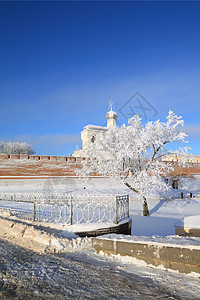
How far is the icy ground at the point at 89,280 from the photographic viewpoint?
2463 millimetres

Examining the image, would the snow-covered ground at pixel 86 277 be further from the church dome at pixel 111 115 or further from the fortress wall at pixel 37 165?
the church dome at pixel 111 115

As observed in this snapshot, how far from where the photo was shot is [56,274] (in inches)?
121

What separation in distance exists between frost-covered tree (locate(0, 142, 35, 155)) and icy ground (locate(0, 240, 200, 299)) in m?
39.5

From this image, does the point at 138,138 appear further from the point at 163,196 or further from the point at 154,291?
the point at 154,291

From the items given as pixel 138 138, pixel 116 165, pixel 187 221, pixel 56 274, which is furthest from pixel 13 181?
pixel 56 274

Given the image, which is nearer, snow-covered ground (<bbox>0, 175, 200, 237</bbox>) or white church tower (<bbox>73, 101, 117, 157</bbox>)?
snow-covered ground (<bbox>0, 175, 200, 237</bbox>)

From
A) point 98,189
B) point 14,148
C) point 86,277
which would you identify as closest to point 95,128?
point 14,148

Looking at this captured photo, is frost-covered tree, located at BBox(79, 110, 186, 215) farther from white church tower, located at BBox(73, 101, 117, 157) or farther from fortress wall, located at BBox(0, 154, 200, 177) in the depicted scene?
white church tower, located at BBox(73, 101, 117, 157)

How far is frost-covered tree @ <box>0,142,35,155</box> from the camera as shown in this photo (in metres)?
40.6

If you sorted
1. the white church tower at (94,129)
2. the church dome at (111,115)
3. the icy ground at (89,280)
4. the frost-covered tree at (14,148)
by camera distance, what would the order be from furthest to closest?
1. the church dome at (111,115)
2. the white church tower at (94,129)
3. the frost-covered tree at (14,148)
4. the icy ground at (89,280)

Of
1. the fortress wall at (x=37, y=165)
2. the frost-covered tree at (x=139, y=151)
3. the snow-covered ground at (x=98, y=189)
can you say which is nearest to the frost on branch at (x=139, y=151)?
the frost-covered tree at (x=139, y=151)

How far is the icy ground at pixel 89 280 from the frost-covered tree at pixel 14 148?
39.5 metres

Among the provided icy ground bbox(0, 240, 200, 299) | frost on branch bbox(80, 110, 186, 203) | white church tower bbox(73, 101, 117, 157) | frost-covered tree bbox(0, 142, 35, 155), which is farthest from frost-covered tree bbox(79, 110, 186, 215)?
frost-covered tree bbox(0, 142, 35, 155)

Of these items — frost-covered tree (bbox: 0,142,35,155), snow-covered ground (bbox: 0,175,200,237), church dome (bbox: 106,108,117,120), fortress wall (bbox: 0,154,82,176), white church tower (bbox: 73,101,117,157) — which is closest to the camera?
snow-covered ground (bbox: 0,175,200,237)
